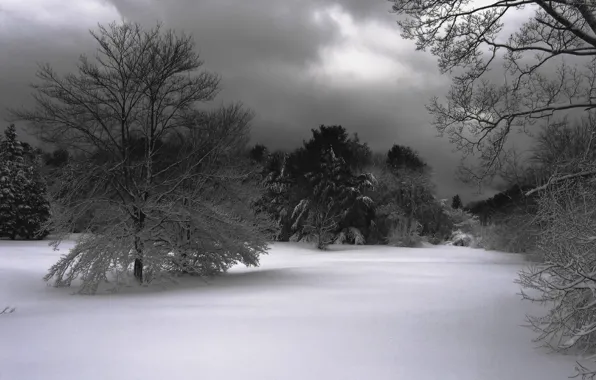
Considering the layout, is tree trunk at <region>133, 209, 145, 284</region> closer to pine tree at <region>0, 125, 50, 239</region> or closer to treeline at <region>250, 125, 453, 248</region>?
treeline at <region>250, 125, 453, 248</region>

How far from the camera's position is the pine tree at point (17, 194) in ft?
119

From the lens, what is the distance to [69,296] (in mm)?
12195

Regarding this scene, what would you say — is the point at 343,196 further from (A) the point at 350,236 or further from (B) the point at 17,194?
(B) the point at 17,194

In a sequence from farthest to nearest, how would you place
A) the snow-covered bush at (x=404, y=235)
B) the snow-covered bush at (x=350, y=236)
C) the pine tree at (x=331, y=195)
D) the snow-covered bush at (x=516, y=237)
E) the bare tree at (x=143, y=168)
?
the snow-covered bush at (x=404, y=235)
the snow-covered bush at (x=350, y=236)
the pine tree at (x=331, y=195)
the snow-covered bush at (x=516, y=237)
the bare tree at (x=143, y=168)

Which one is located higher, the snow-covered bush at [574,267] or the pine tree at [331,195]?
the pine tree at [331,195]

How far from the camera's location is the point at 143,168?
15.3m

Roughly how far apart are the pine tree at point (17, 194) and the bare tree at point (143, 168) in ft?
83.5

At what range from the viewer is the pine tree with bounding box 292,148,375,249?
3891cm

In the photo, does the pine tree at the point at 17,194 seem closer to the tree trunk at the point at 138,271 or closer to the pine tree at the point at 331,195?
the pine tree at the point at 331,195

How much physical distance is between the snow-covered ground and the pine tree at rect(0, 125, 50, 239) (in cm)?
2678

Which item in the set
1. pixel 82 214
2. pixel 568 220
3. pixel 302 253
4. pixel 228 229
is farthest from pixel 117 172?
pixel 302 253

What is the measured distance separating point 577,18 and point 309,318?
7411mm

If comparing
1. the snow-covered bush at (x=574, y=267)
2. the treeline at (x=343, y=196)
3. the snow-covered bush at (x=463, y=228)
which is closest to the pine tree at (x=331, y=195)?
the treeline at (x=343, y=196)

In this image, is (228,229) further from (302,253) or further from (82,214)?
(302,253)
